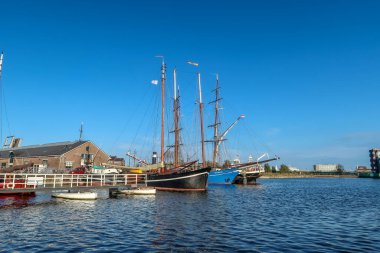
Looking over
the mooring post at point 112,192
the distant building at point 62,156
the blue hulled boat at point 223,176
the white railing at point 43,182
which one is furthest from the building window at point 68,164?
the mooring post at point 112,192

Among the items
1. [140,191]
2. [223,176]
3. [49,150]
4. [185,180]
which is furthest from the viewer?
[49,150]

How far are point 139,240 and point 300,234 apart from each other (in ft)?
29.3

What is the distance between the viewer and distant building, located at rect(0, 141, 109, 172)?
72.1 meters

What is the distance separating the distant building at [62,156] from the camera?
7206 centimetres

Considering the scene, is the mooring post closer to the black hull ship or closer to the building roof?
the black hull ship

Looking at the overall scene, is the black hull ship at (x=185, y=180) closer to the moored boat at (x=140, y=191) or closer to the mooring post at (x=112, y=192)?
the moored boat at (x=140, y=191)

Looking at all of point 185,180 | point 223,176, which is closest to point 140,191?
point 185,180

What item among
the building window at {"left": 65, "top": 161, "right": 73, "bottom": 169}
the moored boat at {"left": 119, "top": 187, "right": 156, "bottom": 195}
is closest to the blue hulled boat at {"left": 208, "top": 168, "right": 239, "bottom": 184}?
the building window at {"left": 65, "top": 161, "right": 73, "bottom": 169}

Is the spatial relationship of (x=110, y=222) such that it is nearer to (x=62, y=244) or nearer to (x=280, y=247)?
(x=62, y=244)

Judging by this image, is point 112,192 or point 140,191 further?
point 140,191

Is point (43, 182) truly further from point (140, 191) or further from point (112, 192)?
point (140, 191)

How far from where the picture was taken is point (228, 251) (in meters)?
13.3

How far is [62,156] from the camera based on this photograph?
235 ft

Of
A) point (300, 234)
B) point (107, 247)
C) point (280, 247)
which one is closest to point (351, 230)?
point (300, 234)
